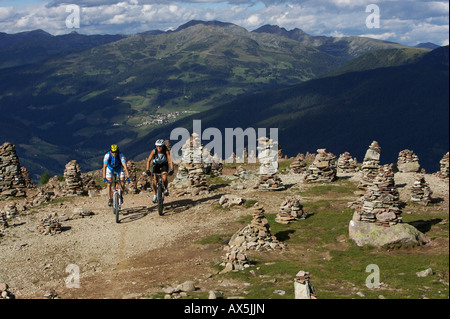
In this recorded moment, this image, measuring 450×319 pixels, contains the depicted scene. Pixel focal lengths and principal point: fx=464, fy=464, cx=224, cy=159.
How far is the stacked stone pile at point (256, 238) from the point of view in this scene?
76.3 feet

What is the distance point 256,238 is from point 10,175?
28.1 metres

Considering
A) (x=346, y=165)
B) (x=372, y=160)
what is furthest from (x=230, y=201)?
(x=346, y=165)

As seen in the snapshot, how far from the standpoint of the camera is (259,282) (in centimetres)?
1802

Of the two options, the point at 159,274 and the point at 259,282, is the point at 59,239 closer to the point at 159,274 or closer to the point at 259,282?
the point at 159,274

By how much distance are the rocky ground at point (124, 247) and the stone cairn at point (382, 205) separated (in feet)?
23.5

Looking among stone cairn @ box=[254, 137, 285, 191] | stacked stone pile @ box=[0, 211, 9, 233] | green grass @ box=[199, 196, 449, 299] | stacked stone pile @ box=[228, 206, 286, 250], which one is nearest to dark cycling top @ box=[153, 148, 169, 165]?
green grass @ box=[199, 196, 449, 299]

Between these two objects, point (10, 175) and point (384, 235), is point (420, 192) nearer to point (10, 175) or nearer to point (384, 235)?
point (384, 235)

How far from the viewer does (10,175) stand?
138 feet

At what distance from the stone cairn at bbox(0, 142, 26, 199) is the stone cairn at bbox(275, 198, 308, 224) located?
2453cm

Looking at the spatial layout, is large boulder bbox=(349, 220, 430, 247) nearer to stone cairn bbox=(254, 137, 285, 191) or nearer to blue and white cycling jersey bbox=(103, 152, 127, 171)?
stone cairn bbox=(254, 137, 285, 191)

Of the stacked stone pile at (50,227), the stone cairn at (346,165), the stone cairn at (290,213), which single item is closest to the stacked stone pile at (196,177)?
the stone cairn at (290,213)

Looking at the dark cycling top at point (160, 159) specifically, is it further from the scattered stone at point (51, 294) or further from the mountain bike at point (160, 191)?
the scattered stone at point (51, 294)
